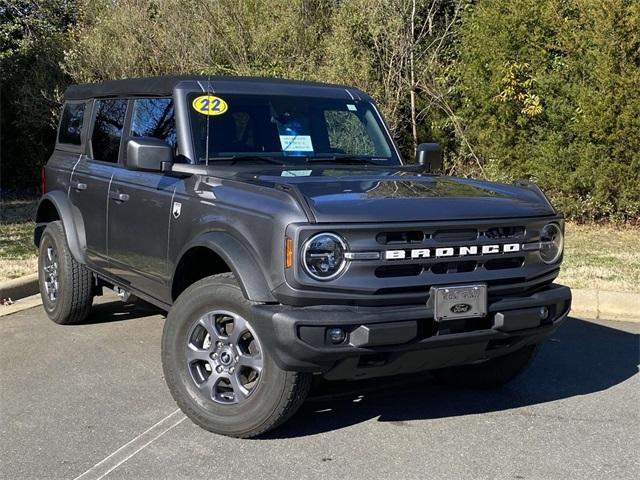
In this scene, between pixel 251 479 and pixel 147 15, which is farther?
pixel 147 15

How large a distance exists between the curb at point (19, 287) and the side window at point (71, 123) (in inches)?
61.2

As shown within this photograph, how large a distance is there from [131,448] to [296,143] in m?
2.21

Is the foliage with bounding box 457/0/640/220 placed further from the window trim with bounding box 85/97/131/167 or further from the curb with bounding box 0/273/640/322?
the window trim with bounding box 85/97/131/167

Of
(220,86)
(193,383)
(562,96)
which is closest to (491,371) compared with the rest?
(193,383)

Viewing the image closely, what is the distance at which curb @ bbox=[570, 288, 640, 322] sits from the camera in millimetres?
6988

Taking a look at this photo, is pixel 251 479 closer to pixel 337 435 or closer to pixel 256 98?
pixel 337 435

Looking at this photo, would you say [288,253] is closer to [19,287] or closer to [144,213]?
[144,213]

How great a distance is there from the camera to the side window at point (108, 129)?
5656 millimetres

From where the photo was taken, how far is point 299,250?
11.6 ft

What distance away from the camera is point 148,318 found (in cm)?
668

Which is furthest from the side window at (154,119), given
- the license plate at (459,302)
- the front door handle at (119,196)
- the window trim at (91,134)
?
the license plate at (459,302)

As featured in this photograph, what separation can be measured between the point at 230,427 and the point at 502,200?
6.17 feet

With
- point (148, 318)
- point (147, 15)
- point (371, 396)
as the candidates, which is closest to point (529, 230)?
point (371, 396)

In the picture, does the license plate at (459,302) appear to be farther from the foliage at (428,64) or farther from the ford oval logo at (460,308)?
the foliage at (428,64)
